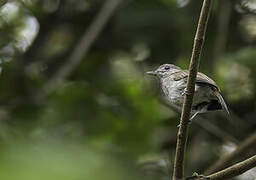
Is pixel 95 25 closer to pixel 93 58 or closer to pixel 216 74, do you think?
pixel 93 58

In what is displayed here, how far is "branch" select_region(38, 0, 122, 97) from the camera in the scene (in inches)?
213

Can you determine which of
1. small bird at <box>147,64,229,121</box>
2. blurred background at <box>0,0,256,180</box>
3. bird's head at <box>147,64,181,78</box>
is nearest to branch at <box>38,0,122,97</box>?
blurred background at <box>0,0,256,180</box>

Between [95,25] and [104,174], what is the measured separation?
163 inches

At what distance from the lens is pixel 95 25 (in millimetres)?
5641

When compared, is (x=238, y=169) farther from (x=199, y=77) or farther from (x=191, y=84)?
(x=199, y=77)

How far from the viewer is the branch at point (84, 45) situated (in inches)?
213

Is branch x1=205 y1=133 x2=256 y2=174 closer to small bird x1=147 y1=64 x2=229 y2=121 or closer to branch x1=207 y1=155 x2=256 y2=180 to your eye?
small bird x1=147 y1=64 x2=229 y2=121

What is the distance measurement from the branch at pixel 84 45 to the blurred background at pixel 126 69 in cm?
1

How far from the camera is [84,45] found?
555cm

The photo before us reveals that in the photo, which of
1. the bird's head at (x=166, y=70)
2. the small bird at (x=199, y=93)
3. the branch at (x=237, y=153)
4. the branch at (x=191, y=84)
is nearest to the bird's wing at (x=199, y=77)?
the small bird at (x=199, y=93)

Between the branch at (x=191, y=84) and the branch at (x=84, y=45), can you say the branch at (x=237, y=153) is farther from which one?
the branch at (x=191, y=84)

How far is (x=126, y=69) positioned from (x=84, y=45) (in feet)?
2.38

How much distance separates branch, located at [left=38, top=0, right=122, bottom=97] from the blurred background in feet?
0.04

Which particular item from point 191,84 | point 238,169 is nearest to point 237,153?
point 238,169
